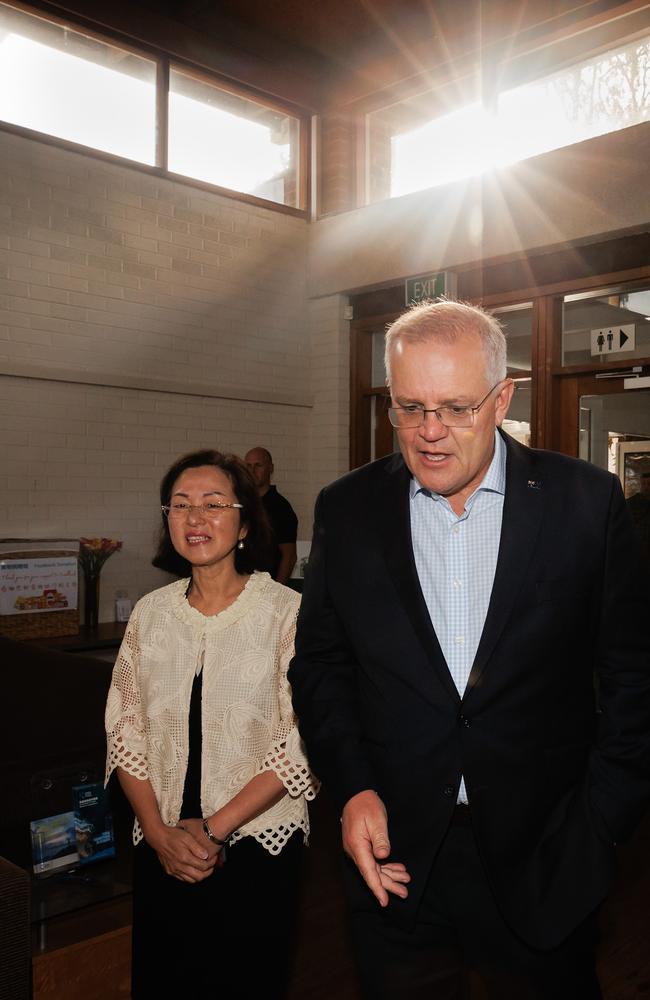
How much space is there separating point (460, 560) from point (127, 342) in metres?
5.41

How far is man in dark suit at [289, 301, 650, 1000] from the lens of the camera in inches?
55.7

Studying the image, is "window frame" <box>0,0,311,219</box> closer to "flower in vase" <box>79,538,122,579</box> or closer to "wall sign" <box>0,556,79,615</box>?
"flower in vase" <box>79,538,122,579</box>

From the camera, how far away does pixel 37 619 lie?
5496 millimetres

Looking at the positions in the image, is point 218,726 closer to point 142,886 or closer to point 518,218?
point 142,886

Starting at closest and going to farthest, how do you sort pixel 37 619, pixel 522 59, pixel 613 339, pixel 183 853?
pixel 183 853, pixel 37 619, pixel 613 339, pixel 522 59

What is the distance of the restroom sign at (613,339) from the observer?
19.1 feet

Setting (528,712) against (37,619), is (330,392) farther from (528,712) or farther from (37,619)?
(528,712)

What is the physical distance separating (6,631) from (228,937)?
3952 mm

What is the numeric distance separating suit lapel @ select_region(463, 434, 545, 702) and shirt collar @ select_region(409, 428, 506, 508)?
0.02 metres

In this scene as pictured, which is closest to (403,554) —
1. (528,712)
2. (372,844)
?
(528,712)

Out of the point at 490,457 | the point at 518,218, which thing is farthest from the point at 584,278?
the point at 490,457

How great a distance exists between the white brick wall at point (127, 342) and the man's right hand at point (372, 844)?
16.2 ft

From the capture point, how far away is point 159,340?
21.9 ft

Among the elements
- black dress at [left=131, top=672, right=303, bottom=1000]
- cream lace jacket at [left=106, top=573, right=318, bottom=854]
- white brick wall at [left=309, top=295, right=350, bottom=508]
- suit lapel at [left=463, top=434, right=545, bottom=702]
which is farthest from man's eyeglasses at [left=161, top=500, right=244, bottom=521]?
white brick wall at [left=309, top=295, right=350, bottom=508]
